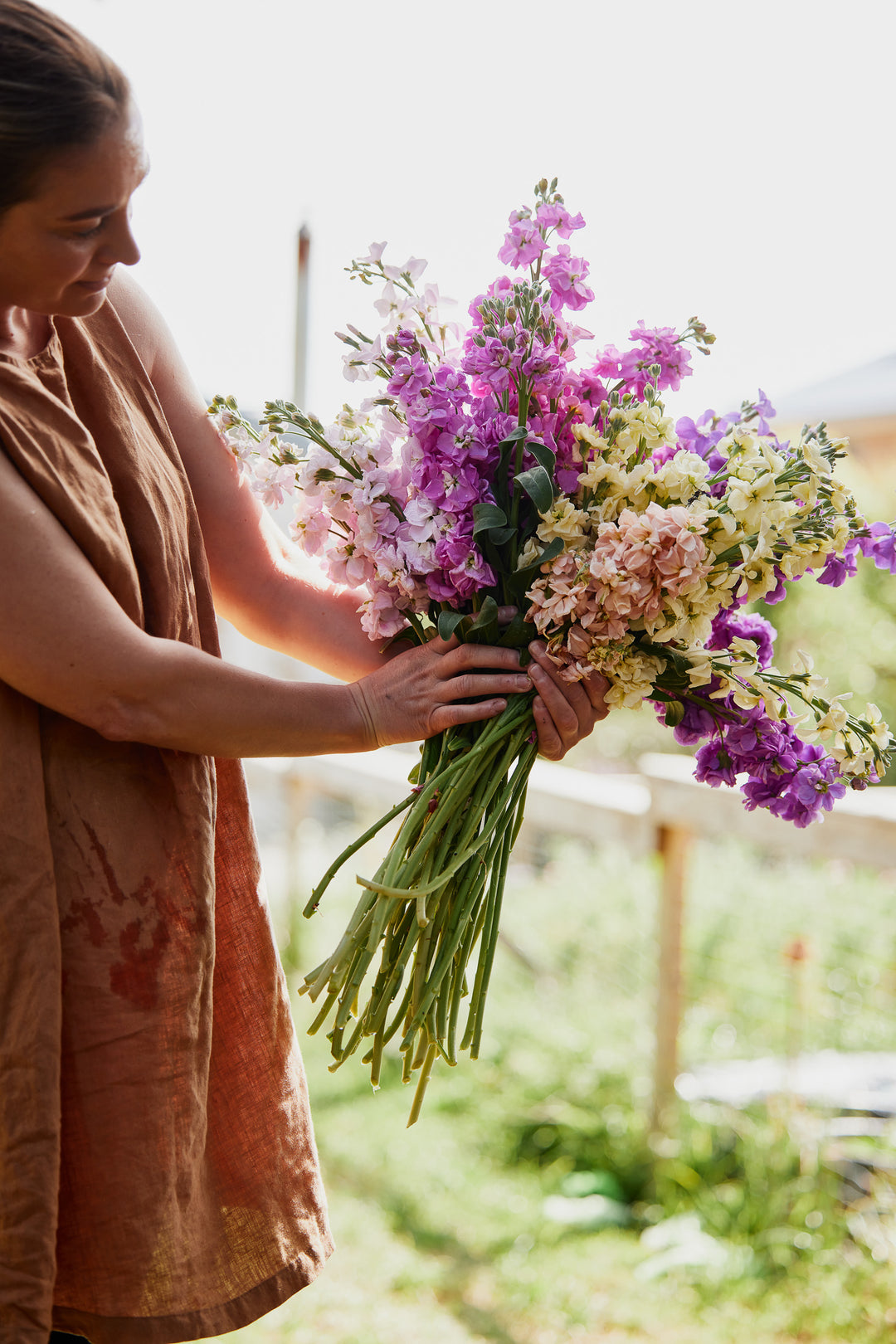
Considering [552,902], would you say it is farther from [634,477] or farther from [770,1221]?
[634,477]

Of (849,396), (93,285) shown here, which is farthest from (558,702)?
(849,396)

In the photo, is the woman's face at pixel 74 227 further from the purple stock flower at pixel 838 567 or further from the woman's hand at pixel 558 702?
the purple stock flower at pixel 838 567

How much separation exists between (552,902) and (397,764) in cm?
81

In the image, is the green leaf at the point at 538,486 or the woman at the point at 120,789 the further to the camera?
the green leaf at the point at 538,486

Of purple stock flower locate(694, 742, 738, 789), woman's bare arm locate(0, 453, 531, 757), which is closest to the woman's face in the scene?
woman's bare arm locate(0, 453, 531, 757)

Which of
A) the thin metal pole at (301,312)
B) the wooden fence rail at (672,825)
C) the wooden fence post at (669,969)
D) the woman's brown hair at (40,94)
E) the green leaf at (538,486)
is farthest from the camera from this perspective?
the thin metal pole at (301,312)

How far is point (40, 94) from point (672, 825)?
2371 millimetres

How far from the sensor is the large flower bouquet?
105 centimetres

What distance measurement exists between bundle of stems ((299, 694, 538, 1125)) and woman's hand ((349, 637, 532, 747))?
0.03m

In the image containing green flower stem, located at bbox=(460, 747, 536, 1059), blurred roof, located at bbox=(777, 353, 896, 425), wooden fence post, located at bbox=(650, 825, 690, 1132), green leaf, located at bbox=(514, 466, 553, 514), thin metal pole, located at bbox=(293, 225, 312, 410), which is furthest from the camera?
blurred roof, located at bbox=(777, 353, 896, 425)

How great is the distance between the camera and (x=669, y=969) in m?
2.90

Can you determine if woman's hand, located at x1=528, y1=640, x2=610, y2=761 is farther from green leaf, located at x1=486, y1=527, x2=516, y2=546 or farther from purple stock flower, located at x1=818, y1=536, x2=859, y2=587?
purple stock flower, located at x1=818, y1=536, x2=859, y2=587

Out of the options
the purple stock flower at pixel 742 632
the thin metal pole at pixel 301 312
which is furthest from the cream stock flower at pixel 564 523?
the thin metal pole at pixel 301 312

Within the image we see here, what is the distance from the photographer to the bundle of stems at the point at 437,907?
44.5 inches
